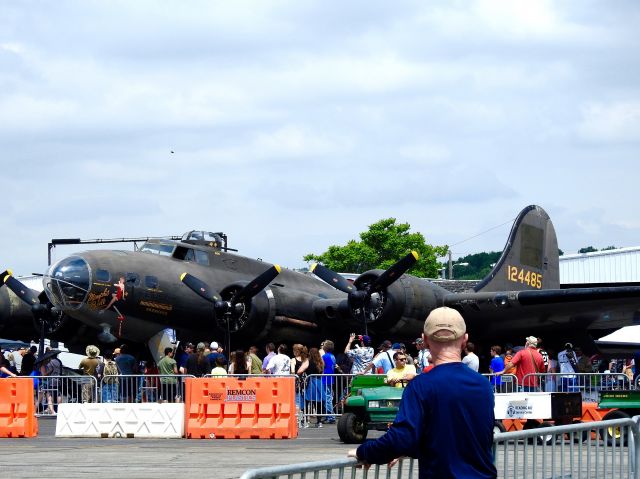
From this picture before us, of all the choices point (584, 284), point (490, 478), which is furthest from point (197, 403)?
point (584, 284)

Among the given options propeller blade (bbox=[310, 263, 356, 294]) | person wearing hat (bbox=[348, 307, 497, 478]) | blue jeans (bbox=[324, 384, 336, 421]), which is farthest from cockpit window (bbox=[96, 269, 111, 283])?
person wearing hat (bbox=[348, 307, 497, 478])

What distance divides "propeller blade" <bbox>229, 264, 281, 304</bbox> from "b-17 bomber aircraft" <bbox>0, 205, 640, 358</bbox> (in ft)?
0.09

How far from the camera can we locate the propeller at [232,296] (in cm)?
2703

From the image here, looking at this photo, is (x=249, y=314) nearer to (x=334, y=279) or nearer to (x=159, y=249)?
(x=334, y=279)

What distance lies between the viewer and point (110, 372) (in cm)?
2425

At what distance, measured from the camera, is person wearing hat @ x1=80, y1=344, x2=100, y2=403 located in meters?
24.0

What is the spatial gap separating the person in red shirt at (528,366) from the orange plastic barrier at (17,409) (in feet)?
28.0

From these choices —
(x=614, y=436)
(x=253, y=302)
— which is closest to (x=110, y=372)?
(x=253, y=302)

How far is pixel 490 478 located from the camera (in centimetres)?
566

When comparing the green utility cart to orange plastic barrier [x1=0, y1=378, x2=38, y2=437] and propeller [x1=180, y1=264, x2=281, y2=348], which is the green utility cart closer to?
orange plastic barrier [x1=0, y1=378, x2=38, y2=437]

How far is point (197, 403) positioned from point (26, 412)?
2.98 metres

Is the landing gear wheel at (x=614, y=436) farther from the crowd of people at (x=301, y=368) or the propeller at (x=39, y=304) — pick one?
the propeller at (x=39, y=304)

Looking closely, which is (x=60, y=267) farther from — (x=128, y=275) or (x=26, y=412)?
(x=26, y=412)

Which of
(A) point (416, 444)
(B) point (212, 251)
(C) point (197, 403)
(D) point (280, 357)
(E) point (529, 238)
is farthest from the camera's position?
(E) point (529, 238)
